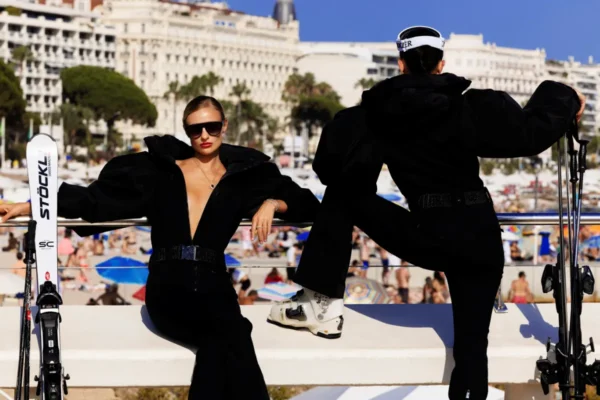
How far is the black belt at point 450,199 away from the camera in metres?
4.63

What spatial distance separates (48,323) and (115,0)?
142 meters

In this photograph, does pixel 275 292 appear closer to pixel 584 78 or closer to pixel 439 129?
pixel 439 129

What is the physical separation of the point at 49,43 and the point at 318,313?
379ft

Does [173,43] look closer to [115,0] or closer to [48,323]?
[115,0]

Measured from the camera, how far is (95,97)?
360ft

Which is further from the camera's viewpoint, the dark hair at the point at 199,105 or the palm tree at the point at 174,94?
the palm tree at the point at 174,94

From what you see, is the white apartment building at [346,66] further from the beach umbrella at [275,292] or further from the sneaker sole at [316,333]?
the sneaker sole at [316,333]

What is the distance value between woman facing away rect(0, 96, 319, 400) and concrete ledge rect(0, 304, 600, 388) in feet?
0.47

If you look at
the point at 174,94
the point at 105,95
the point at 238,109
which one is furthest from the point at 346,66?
the point at 105,95

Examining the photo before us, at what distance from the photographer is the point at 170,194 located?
4836 mm

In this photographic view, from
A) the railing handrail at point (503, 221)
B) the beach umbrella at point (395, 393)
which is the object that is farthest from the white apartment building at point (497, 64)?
the railing handrail at point (503, 221)

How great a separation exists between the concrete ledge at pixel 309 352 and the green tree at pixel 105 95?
103 metres

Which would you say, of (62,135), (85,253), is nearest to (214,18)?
(62,135)

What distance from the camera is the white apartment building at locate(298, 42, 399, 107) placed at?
159m
